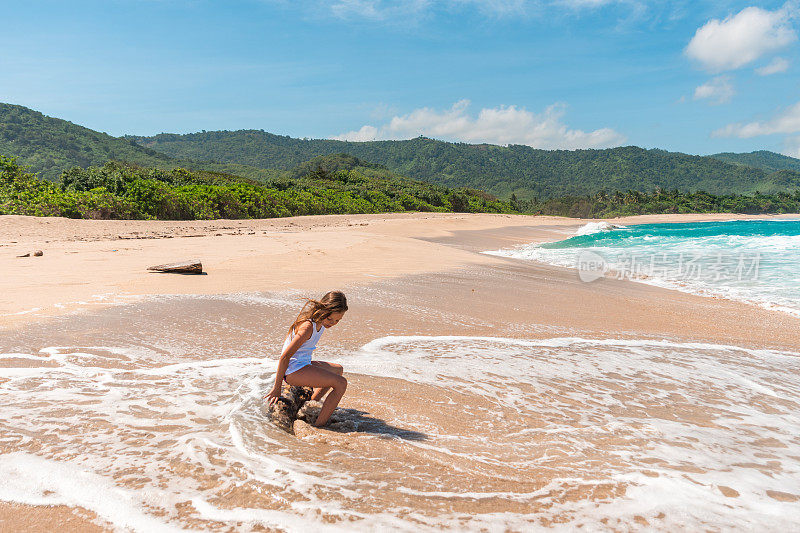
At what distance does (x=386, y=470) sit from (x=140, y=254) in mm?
10308

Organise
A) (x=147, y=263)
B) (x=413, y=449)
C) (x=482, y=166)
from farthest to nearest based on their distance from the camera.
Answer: (x=482, y=166) < (x=147, y=263) < (x=413, y=449)

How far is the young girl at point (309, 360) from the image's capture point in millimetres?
3402

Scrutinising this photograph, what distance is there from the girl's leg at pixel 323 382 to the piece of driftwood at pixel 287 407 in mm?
142

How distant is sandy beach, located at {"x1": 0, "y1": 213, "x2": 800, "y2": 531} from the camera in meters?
2.72

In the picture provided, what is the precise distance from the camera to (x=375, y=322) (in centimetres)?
656

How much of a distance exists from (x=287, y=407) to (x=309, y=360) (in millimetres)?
369

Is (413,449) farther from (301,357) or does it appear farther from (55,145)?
(55,145)

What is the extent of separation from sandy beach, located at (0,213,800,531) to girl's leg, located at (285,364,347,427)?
27 centimetres

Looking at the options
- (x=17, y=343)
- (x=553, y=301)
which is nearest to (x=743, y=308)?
(x=553, y=301)

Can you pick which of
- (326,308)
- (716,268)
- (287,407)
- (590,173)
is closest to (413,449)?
(287,407)

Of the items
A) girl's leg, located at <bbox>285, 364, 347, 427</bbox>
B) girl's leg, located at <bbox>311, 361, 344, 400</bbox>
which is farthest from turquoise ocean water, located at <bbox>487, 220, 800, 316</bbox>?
girl's leg, located at <bbox>285, 364, 347, 427</bbox>

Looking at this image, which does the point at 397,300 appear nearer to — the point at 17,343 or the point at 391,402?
the point at 391,402

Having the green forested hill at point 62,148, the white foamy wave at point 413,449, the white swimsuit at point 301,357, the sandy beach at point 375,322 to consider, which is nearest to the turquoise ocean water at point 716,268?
the sandy beach at point 375,322

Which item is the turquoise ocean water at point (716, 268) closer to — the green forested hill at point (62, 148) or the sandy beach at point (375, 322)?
the sandy beach at point (375, 322)
